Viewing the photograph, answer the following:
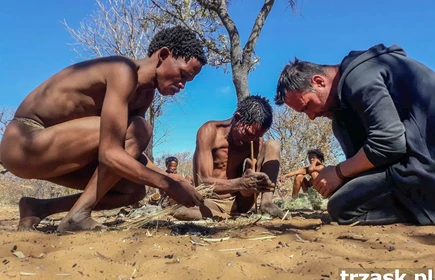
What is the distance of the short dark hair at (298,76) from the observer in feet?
9.64

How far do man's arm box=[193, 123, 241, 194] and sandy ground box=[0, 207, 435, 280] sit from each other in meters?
1.07

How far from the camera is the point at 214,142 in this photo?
4113 mm

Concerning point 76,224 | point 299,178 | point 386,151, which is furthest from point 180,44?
point 299,178

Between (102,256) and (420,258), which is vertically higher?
(102,256)

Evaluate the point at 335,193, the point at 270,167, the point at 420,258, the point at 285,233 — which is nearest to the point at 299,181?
the point at 270,167

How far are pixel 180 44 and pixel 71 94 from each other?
872 millimetres

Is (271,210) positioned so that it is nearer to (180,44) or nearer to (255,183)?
(255,183)

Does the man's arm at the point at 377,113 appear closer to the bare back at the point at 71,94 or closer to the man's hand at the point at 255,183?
the man's hand at the point at 255,183

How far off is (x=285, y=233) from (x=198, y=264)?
925 mm

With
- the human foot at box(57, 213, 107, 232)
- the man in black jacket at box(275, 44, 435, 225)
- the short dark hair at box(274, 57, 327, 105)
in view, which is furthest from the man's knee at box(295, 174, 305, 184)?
the human foot at box(57, 213, 107, 232)

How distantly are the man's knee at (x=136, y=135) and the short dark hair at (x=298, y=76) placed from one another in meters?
1.07

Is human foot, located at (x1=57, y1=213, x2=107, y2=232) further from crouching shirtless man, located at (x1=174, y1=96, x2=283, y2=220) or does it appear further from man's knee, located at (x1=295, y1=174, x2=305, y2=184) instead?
man's knee, located at (x1=295, y1=174, x2=305, y2=184)

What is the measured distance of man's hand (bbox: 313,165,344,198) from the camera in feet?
9.64

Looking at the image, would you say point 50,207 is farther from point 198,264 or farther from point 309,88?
point 309,88
